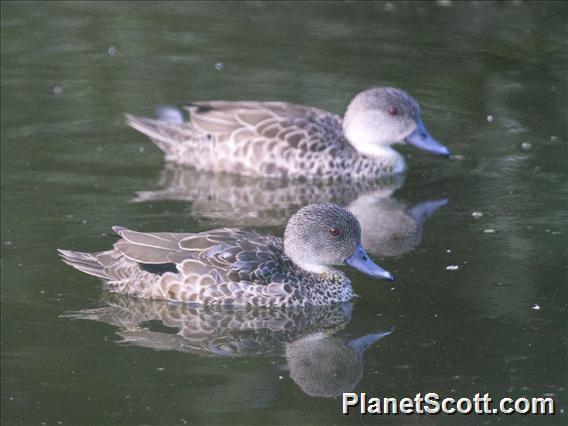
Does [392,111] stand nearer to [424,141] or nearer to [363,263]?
[424,141]

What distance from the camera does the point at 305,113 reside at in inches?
488

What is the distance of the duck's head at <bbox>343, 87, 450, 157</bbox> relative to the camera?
40.7ft

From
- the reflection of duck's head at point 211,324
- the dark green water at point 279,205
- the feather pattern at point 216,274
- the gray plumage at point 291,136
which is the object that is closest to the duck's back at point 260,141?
the gray plumage at point 291,136

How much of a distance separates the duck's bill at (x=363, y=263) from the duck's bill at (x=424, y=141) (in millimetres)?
3014

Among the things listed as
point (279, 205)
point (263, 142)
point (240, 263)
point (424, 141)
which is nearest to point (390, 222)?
point (279, 205)

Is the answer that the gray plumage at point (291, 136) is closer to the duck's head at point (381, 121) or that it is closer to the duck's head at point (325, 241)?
the duck's head at point (381, 121)

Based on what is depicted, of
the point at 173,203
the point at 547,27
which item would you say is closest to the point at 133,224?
the point at 173,203

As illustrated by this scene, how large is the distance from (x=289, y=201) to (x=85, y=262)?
2539mm

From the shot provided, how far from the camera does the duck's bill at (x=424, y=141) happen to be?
12.1m

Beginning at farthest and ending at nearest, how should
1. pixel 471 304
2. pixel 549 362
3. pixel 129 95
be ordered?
pixel 129 95
pixel 471 304
pixel 549 362

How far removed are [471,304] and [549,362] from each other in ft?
2.95

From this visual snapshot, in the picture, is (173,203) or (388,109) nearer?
(173,203)

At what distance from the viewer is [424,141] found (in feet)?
40.3

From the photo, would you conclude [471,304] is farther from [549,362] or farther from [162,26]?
[162,26]
